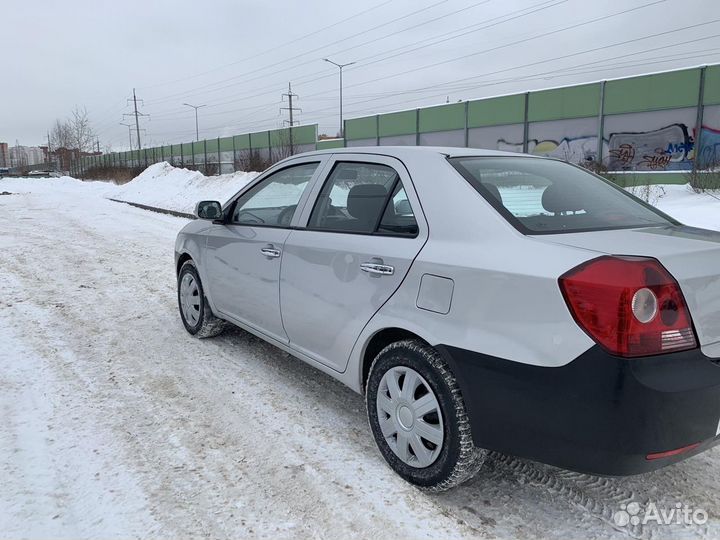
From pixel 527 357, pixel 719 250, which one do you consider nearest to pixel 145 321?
pixel 527 357

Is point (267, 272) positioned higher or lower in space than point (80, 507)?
higher

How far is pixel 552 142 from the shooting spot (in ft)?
83.7

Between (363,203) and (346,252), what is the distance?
307 millimetres

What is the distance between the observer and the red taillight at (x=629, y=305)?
198 cm

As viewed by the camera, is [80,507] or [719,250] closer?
[719,250]

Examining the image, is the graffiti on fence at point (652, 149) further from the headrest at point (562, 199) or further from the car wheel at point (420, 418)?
the car wheel at point (420, 418)

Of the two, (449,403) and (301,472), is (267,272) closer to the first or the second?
(301,472)

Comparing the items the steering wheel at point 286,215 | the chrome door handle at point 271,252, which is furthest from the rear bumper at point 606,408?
the steering wheel at point 286,215

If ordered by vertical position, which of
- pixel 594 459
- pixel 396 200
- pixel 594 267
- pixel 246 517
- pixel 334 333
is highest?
pixel 396 200

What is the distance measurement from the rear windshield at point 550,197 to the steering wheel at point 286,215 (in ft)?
4.18

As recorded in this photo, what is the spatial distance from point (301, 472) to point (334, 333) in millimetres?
759

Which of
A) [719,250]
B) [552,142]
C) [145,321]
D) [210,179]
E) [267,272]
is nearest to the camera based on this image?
[719,250]

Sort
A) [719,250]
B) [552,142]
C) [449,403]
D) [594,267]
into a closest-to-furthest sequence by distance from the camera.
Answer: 1. [594,267]
2. [719,250]
3. [449,403]
4. [552,142]

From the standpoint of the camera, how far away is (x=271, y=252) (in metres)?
3.70
